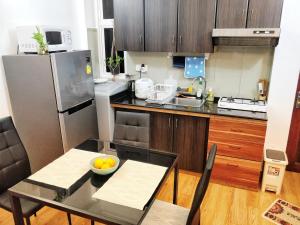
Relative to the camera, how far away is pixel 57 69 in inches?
90.4

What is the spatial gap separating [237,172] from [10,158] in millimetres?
2167

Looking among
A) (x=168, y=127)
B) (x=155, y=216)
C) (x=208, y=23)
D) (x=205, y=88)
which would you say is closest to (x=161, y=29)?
(x=208, y=23)

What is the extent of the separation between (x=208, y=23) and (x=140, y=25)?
798 mm

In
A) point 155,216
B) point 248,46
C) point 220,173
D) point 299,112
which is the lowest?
point 220,173

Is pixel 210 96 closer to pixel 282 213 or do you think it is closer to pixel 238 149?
pixel 238 149

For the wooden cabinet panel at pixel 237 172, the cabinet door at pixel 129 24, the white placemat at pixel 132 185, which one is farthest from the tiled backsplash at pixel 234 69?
the white placemat at pixel 132 185

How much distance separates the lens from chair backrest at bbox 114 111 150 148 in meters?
2.24

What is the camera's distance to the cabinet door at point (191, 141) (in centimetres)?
268

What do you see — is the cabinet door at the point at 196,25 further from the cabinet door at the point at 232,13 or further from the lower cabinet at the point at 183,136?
the lower cabinet at the point at 183,136

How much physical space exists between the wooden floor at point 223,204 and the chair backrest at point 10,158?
551mm

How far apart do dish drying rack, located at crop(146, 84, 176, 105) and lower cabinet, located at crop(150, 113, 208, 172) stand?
177 millimetres

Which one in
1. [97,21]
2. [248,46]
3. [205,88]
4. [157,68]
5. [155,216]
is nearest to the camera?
[155,216]

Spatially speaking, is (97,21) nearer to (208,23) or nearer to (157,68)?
(157,68)

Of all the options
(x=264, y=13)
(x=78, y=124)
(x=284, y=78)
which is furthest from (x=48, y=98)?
(x=284, y=78)
